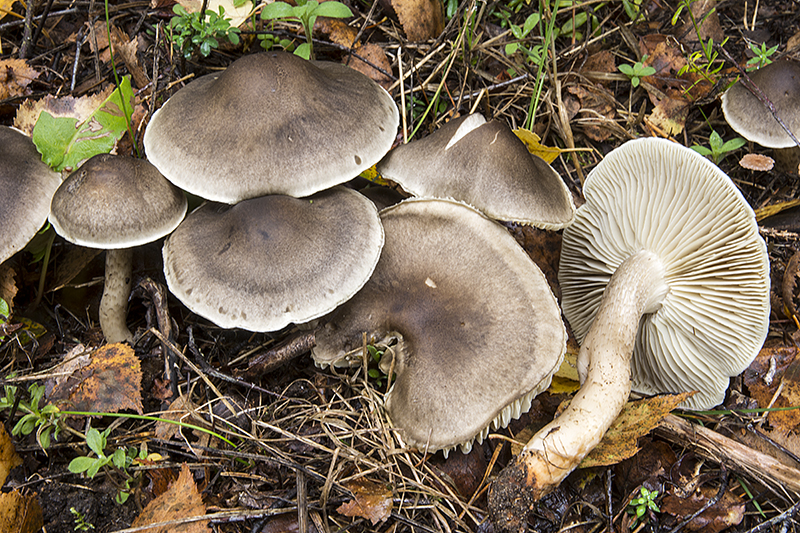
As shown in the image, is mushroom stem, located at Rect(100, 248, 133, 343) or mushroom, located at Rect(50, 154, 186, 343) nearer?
mushroom, located at Rect(50, 154, 186, 343)

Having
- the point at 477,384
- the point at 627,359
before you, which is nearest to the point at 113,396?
the point at 477,384

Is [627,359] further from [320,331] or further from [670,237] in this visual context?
[320,331]

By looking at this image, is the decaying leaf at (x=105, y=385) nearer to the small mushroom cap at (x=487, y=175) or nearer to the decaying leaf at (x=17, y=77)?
the small mushroom cap at (x=487, y=175)

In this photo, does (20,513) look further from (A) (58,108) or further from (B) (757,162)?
(B) (757,162)

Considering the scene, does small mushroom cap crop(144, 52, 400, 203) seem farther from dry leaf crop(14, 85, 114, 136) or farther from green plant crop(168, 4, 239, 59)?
dry leaf crop(14, 85, 114, 136)

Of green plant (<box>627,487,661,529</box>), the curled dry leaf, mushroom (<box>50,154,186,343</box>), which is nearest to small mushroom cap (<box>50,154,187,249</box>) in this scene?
mushroom (<box>50,154,186,343</box>)

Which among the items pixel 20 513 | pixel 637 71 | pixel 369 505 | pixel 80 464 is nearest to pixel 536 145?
pixel 637 71
